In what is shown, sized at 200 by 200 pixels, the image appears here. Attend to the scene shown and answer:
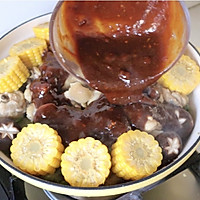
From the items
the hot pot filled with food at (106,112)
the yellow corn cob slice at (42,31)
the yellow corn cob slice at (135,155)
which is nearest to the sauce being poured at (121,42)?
the hot pot filled with food at (106,112)

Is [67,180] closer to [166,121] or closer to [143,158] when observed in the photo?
[143,158]

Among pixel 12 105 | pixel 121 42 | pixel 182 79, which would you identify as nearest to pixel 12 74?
pixel 12 105

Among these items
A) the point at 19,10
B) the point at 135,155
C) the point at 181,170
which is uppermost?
the point at 19,10

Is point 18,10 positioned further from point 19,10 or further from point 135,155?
point 135,155

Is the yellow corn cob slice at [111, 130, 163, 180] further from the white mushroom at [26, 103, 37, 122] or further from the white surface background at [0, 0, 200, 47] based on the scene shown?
the white surface background at [0, 0, 200, 47]

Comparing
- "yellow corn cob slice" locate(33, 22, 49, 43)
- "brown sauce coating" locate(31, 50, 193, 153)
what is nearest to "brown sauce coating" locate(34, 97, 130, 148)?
"brown sauce coating" locate(31, 50, 193, 153)

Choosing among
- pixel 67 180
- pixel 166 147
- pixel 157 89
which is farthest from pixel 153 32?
pixel 67 180

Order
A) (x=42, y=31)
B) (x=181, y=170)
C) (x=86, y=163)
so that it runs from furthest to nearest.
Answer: (x=42, y=31)
(x=181, y=170)
(x=86, y=163)

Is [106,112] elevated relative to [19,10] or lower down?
lower down
